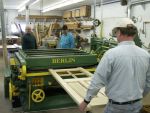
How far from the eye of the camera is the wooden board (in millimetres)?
2501

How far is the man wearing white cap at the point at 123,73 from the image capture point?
2002mm

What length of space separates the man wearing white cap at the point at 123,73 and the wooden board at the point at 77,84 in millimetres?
323

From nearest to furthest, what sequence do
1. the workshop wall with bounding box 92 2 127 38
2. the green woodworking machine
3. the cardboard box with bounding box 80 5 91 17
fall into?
the green woodworking machine → the workshop wall with bounding box 92 2 127 38 → the cardboard box with bounding box 80 5 91 17

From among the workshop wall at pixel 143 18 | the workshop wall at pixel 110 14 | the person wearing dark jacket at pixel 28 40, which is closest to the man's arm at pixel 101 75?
the person wearing dark jacket at pixel 28 40

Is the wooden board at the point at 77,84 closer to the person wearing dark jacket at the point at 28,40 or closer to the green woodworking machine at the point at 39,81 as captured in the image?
the green woodworking machine at the point at 39,81

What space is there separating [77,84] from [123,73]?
4.40ft

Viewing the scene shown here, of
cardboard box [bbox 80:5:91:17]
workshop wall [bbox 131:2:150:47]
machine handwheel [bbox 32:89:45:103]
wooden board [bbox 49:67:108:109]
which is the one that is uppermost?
cardboard box [bbox 80:5:91:17]

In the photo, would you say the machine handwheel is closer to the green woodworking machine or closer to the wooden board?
the green woodworking machine

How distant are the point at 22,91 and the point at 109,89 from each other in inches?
93.4

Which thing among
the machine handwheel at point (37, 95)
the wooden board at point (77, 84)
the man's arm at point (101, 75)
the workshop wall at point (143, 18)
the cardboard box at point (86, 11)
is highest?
the cardboard box at point (86, 11)

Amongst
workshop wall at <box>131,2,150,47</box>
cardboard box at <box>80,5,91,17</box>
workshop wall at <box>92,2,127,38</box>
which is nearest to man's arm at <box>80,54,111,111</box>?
workshop wall at <box>131,2,150,47</box>

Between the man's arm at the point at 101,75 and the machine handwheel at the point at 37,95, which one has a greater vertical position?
the man's arm at the point at 101,75

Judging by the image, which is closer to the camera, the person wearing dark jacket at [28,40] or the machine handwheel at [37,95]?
the machine handwheel at [37,95]

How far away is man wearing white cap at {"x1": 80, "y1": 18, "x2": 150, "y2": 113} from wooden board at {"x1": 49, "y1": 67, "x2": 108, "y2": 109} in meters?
0.32
